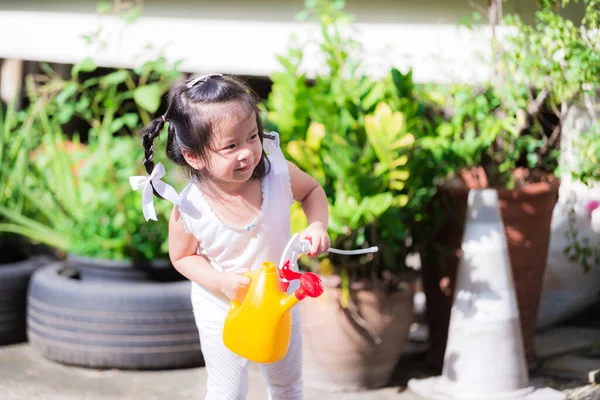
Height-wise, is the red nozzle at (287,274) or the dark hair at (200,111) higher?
the dark hair at (200,111)

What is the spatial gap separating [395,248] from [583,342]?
1127 mm

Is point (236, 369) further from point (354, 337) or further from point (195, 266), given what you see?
point (354, 337)

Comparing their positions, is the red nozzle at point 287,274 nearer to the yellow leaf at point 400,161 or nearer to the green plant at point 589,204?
the yellow leaf at point 400,161

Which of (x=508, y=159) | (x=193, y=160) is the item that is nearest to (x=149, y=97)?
(x=508, y=159)

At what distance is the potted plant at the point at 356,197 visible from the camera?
3.36 metres

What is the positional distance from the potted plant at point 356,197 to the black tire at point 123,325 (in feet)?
1.83

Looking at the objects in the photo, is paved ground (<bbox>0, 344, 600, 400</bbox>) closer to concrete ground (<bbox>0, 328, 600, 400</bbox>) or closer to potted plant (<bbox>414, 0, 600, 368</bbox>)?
concrete ground (<bbox>0, 328, 600, 400</bbox>)

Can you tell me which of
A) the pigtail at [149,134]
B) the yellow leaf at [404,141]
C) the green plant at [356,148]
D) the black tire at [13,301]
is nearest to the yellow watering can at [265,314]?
the pigtail at [149,134]

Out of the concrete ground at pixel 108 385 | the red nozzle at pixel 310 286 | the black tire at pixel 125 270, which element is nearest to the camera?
the red nozzle at pixel 310 286

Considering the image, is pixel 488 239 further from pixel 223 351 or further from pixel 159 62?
pixel 159 62

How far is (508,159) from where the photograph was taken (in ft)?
12.0

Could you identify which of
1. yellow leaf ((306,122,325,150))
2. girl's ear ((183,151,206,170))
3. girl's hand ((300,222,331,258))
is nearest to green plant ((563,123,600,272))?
yellow leaf ((306,122,325,150))

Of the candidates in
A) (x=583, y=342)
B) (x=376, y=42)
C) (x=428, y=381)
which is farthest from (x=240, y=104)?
(x=583, y=342)

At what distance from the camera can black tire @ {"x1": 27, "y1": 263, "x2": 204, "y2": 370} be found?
3701 millimetres
